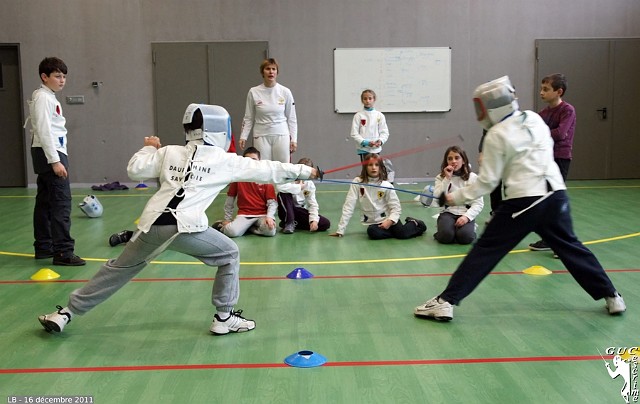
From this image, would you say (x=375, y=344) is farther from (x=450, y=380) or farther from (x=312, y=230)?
(x=312, y=230)

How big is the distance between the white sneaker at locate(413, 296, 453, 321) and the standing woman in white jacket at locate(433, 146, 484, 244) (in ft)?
8.82

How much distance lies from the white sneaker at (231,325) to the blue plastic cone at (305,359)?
2.02 feet

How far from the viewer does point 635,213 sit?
30.8ft

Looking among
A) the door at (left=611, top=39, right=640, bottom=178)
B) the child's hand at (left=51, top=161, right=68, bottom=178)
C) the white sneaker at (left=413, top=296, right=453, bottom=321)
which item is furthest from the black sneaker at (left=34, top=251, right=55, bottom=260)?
the door at (left=611, top=39, right=640, bottom=178)

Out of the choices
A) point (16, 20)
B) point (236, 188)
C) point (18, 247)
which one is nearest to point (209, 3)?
point (16, 20)

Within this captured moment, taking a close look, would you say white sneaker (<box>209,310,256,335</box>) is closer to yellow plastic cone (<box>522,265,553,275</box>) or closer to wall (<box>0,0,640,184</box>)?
yellow plastic cone (<box>522,265,553,275</box>)

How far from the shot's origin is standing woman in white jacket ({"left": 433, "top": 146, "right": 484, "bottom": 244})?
24.6 feet

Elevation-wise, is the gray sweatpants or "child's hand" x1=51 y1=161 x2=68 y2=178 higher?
"child's hand" x1=51 y1=161 x2=68 y2=178

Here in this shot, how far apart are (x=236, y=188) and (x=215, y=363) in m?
4.69

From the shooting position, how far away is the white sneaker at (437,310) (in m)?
4.78

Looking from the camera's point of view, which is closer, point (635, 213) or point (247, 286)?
point (247, 286)

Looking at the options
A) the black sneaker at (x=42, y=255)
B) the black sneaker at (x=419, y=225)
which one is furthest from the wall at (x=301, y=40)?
the black sneaker at (x=42, y=255)

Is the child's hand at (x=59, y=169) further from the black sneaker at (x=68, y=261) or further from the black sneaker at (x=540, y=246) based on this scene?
the black sneaker at (x=540, y=246)

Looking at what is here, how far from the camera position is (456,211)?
7.73 m
